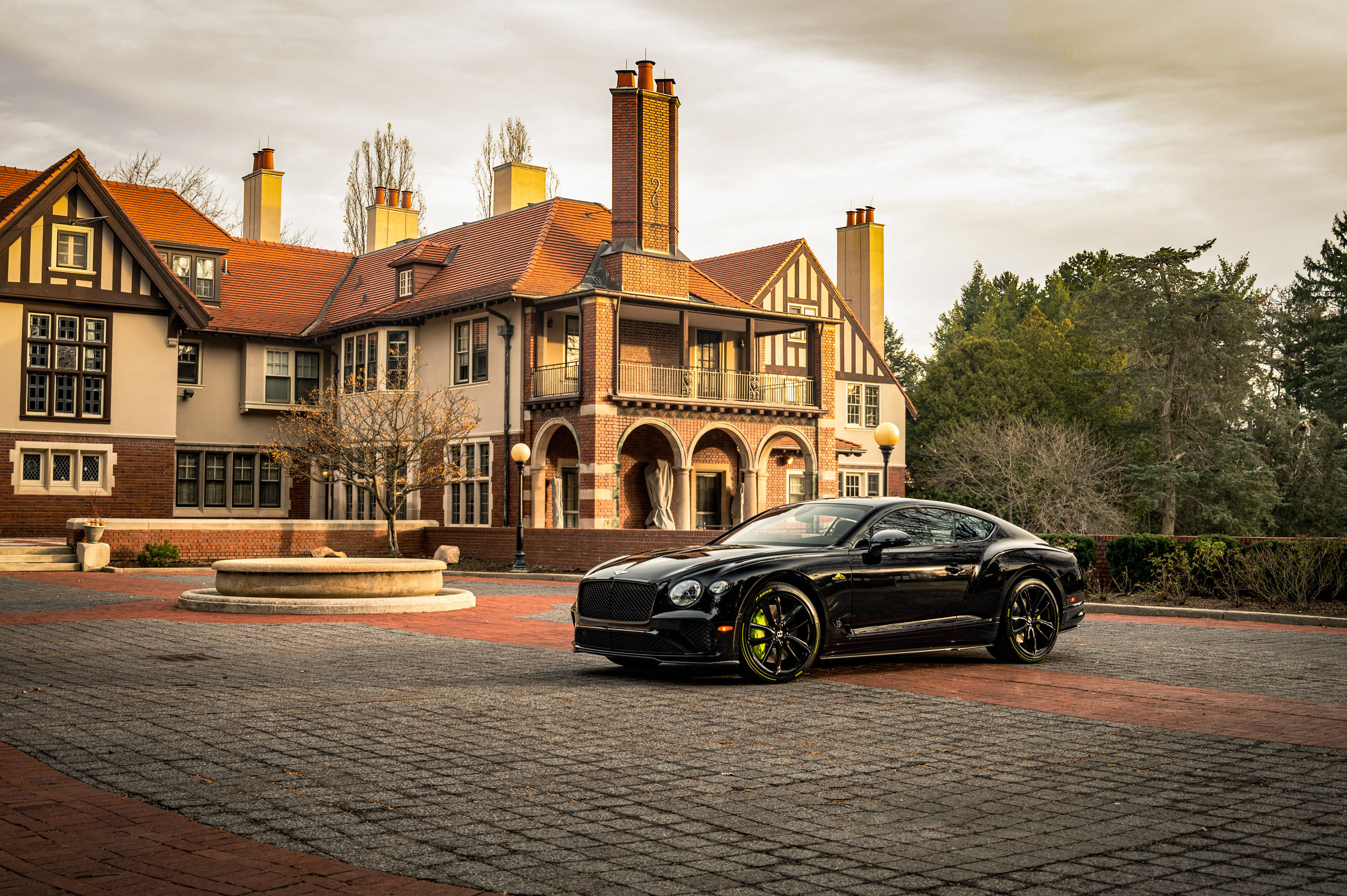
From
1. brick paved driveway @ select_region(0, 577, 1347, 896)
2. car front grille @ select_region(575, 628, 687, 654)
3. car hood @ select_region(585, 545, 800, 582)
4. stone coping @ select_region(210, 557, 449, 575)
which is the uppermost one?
car hood @ select_region(585, 545, 800, 582)

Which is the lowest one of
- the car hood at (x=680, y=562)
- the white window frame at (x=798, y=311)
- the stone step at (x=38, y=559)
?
the stone step at (x=38, y=559)

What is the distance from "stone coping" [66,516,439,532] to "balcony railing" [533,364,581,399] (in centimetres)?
463

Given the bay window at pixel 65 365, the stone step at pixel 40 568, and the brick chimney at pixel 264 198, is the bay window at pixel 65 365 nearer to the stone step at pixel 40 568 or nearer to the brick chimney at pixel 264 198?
the stone step at pixel 40 568

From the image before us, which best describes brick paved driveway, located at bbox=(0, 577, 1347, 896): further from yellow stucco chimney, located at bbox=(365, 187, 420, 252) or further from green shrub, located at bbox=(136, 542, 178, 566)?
yellow stucco chimney, located at bbox=(365, 187, 420, 252)

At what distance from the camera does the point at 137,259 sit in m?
32.6

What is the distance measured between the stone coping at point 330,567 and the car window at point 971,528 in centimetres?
789

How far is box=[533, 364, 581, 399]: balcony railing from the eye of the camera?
32812 millimetres

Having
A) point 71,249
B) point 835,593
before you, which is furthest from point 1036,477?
point 835,593

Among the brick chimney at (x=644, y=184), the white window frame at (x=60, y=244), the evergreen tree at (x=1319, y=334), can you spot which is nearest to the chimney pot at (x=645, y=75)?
the brick chimney at (x=644, y=184)

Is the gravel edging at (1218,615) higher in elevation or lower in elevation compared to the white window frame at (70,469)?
lower

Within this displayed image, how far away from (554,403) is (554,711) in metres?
24.5

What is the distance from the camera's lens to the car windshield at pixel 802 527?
10.3 meters

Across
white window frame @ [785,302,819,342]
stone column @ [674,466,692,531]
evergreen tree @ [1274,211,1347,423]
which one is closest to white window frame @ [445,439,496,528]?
stone column @ [674,466,692,531]

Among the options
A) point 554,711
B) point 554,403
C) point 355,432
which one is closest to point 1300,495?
point 554,403
